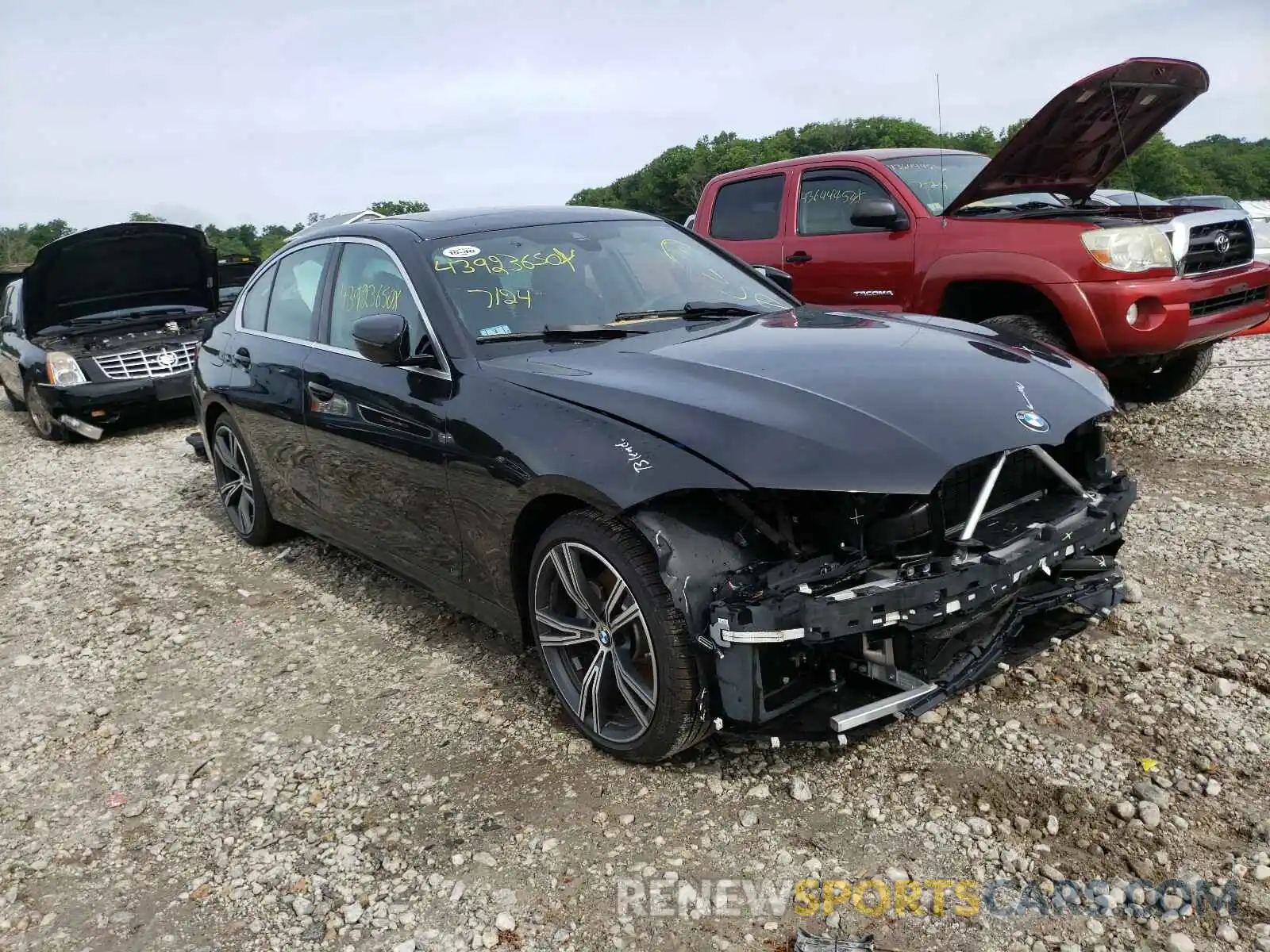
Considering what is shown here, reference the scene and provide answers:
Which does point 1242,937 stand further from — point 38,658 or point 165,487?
point 165,487

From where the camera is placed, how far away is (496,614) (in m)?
3.48

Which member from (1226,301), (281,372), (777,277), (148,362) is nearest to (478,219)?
(281,372)

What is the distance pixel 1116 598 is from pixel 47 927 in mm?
3240

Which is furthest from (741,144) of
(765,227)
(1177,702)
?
(1177,702)

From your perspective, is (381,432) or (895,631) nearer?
(895,631)

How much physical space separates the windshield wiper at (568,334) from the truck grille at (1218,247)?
3.89m

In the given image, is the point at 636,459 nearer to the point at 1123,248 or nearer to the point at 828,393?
the point at 828,393

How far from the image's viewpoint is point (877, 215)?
632 cm

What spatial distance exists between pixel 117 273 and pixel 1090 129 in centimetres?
839

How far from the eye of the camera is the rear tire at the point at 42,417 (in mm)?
9344

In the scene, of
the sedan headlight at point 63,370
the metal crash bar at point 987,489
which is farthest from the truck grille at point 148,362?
the metal crash bar at point 987,489

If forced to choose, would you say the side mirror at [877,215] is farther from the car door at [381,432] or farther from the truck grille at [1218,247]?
the car door at [381,432]

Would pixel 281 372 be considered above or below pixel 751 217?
below

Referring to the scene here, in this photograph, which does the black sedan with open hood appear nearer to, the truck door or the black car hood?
the truck door
